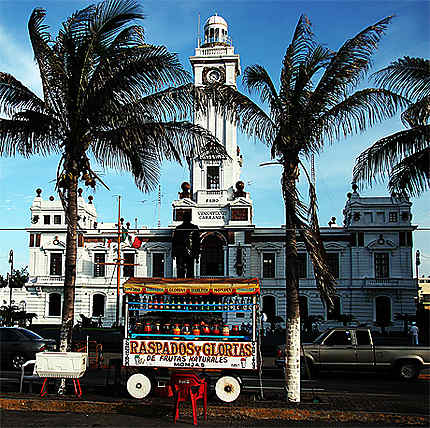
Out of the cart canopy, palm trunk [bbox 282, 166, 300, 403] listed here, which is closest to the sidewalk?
palm trunk [bbox 282, 166, 300, 403]

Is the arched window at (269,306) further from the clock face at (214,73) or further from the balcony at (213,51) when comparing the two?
the balcony at (213,51)

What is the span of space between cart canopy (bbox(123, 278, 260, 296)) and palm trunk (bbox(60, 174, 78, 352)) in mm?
1730

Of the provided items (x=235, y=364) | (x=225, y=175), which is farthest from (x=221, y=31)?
(x=235, y=364)

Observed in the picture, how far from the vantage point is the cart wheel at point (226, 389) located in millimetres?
11875

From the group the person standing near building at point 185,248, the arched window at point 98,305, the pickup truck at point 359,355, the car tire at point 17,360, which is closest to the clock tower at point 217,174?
the arched window at point 98,305

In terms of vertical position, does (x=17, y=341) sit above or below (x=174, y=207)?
below

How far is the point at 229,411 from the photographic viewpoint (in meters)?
11.1

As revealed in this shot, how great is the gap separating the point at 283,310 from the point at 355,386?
27.2 meters

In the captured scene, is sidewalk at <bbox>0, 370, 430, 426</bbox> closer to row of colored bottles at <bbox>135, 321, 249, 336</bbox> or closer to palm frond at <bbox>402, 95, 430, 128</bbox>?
row of colored bottles at <bbox>135, 321, 249, 336</bbox>

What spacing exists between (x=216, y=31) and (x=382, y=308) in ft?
90.5

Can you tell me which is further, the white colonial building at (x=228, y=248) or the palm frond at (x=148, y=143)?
the white colonial building at (x=228, y=248)

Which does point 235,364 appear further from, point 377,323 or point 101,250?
point 101,250

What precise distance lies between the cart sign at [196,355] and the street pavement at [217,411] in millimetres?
834

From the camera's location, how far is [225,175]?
45812 millimetres
